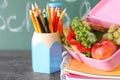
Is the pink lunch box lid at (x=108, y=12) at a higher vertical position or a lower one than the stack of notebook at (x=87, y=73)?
higher

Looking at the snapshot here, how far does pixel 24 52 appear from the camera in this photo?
95cm

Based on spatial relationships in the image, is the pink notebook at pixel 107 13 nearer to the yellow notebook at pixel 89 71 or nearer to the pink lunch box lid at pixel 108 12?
the pink lunch box lid at pixel 108 12

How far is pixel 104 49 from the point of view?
56 cm

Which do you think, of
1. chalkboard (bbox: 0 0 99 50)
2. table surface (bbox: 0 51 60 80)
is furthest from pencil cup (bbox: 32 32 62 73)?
chalkboard (bbox: 0 0 99 50)

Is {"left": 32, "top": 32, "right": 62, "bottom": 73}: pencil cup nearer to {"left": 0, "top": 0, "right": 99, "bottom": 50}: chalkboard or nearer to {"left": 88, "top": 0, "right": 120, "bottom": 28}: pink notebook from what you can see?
{"left": 88, "top": 0, "right": 120, "bottom": 28}: pink notebook

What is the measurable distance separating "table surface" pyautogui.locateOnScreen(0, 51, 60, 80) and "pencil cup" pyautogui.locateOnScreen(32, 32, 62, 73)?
2 cm

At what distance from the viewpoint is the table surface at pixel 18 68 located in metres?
0.67

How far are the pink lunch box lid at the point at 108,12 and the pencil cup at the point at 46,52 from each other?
13 centimetres

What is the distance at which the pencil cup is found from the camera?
2.22 feet

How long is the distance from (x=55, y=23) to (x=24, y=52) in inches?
11.3

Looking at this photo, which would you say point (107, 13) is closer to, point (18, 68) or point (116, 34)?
point (116, 34)

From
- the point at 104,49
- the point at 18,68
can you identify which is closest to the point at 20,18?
the point at 18,68

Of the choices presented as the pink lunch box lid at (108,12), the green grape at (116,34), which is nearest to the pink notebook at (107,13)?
the pink lunch box lid at (108,12)

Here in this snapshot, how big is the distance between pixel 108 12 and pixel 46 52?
0.22 m
